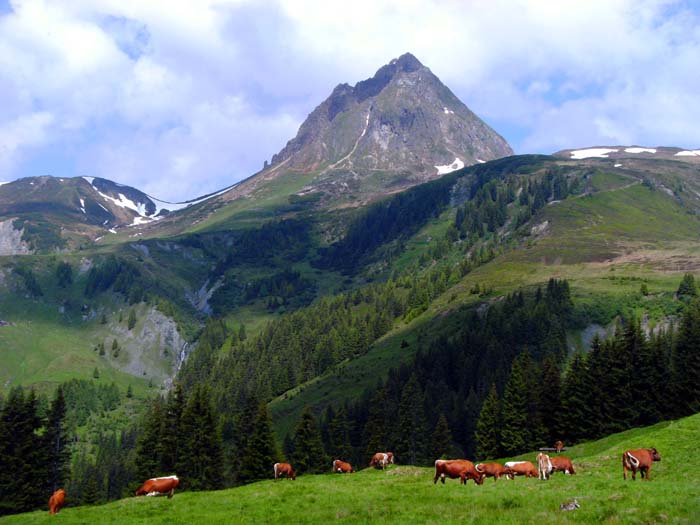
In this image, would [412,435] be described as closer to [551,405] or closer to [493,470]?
[551,405]

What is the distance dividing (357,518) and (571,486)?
42.5 feet

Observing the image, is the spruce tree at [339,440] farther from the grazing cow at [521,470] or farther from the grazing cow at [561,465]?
the grazing cow at [561,465]

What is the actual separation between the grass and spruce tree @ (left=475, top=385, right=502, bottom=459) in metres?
47.4

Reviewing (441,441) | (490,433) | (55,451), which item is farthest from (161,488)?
(441,441)

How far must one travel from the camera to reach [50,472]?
75.2m

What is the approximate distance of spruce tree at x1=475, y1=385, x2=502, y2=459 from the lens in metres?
90.7

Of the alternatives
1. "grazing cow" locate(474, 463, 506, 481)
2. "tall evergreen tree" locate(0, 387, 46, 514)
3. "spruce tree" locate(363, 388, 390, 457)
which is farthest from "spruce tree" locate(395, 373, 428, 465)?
"grazing cow" locate(474, 463, 506, 481)

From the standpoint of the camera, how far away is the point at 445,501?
29375mm

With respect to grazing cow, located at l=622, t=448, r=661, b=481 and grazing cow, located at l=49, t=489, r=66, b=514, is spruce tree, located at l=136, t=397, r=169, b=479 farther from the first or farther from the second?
grazing cow, located at l=622, t=448, r=661, b=481

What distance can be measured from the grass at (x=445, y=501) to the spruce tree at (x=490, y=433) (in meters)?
47.4

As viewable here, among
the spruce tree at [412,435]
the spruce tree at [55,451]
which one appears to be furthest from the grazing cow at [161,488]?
the spruce tree at [412,435]

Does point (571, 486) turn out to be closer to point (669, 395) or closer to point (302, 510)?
point (302, 510)

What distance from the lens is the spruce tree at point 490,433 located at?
298 ft

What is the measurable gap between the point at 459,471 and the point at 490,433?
5806 centimetres
